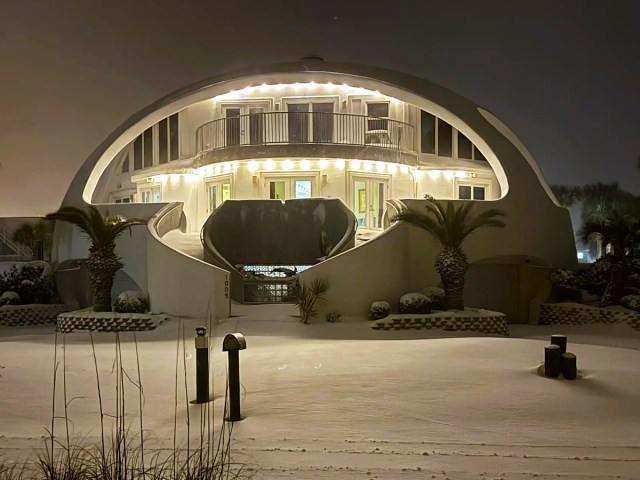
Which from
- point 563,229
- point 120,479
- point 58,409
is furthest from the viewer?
point 563,229

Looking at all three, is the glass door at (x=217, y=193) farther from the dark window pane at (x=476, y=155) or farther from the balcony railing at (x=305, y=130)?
the dark window pane at (x=476, y=155)

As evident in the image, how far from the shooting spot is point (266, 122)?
2288cm

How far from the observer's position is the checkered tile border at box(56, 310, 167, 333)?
559 inches

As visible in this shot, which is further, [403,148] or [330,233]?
[403,148]

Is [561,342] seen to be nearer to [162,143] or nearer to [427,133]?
[427,133]

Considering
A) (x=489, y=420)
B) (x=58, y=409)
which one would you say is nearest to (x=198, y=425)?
(x=58, y=409)

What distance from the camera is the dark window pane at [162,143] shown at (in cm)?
2508

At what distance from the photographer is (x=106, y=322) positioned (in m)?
14.4

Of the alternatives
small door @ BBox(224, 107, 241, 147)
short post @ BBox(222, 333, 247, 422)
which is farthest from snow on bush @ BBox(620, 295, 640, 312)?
small door @ BBox(224, 107, 241, 147)

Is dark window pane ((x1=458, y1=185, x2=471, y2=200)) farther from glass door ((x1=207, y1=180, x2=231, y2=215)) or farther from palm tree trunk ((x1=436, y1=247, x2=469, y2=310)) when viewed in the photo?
glass door ((x1=207, y1=180, x2=231, y2=215))

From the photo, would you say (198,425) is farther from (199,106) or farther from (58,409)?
(199,106)

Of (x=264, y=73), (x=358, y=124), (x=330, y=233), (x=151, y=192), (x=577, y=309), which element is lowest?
(x=577, y=309)

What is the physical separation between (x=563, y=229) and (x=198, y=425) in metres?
17.2

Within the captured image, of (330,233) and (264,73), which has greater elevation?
(264,73)
